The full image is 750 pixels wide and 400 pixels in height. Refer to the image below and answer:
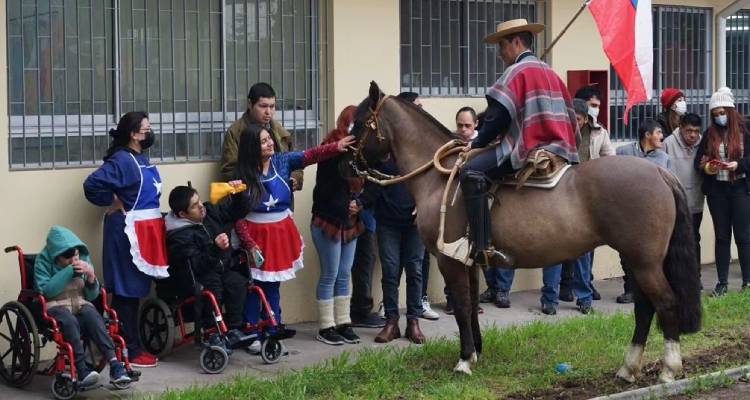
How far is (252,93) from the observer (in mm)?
10258

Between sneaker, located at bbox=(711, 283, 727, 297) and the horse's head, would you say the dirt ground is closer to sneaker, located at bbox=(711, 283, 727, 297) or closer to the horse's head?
the horse's head

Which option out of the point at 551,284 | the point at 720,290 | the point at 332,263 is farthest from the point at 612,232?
the point at 720,290

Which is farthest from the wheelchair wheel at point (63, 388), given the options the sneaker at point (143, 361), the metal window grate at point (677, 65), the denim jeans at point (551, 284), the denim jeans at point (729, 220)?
the metal window grate at point (677, 65)

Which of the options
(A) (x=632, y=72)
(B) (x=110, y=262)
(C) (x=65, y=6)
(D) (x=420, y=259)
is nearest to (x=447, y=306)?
(D) (x=420, y=259)

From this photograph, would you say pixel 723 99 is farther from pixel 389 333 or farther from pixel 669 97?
pixel 389 333

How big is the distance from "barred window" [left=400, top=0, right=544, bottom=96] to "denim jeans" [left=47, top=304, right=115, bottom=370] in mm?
4766

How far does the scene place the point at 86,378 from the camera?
8211 mm

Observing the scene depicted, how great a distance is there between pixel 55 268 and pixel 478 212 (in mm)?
2948

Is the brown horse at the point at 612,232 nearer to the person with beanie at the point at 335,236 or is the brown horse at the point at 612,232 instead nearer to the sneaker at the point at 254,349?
the person with beanie at the point at 335,236

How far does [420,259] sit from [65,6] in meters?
3.65

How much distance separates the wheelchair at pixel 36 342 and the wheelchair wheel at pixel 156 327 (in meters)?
0.61

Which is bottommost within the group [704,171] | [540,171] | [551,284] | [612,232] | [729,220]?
[551,284]

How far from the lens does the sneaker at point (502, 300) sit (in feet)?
39.9

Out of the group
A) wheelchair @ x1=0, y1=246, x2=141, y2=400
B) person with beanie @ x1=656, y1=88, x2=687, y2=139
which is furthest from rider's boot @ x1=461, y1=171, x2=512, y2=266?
person with beanie @ x1=656, y1=88, x2=687, y2=139
